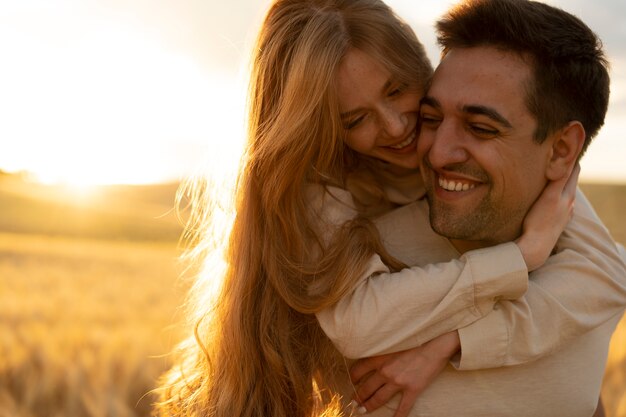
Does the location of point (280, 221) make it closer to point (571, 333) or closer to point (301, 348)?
point (301, 348)

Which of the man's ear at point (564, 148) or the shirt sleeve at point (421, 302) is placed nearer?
the shirt sleeve at point (421, 302)

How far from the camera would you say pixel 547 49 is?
2826mm

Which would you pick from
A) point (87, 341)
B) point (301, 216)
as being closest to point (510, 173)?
point (301, 216)

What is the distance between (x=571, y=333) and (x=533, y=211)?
0.49 metres

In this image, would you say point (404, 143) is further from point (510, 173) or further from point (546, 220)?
point (546, 220)

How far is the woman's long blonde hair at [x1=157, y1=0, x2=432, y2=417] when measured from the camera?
2740 mm

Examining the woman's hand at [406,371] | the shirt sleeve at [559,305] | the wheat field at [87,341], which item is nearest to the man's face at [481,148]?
the shirt sleeve at [559,305]

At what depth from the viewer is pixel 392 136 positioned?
2.89m

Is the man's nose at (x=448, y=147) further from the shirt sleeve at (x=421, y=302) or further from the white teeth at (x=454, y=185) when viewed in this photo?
the shirt sleeve at (x=421, y=302)

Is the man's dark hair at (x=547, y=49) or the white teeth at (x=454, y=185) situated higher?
the man's dark hair at (x=547, y=49)

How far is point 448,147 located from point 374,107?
0.33 meters

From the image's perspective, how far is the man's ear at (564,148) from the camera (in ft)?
9.57

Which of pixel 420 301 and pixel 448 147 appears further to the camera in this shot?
pixel 448 147

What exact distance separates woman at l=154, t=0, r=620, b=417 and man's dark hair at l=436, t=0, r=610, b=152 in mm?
275
